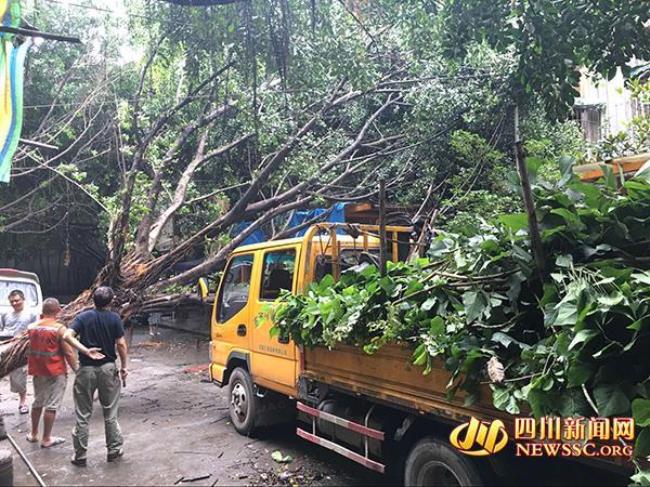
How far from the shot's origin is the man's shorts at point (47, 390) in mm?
5246

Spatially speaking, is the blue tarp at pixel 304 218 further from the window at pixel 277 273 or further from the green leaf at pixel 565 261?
the green leaf at pixel 565 261

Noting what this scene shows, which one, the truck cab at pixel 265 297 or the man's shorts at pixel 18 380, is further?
the man's shorts at pixel 18 380

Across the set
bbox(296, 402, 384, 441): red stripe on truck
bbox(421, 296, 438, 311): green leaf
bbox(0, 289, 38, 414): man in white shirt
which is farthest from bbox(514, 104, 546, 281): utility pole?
bbox(0, 289, 38, 414): man in white shirt

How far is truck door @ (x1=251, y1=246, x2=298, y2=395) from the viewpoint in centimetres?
472

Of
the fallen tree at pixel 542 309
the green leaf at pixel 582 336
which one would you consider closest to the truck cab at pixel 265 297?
the fallen tree at pixel 542 309

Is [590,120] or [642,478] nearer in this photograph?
[642,478]

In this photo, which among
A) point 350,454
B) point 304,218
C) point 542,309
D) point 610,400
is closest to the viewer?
point 610,400

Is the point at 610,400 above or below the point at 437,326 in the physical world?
below

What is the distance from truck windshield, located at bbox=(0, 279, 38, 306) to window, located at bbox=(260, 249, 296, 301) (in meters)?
6.26

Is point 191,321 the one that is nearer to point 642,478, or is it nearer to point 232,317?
point 232,317

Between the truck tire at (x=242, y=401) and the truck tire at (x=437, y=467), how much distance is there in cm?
240

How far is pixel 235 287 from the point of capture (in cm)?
579

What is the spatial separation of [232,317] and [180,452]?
4.83ft

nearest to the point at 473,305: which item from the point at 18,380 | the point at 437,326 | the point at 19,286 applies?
the point at 437,326
